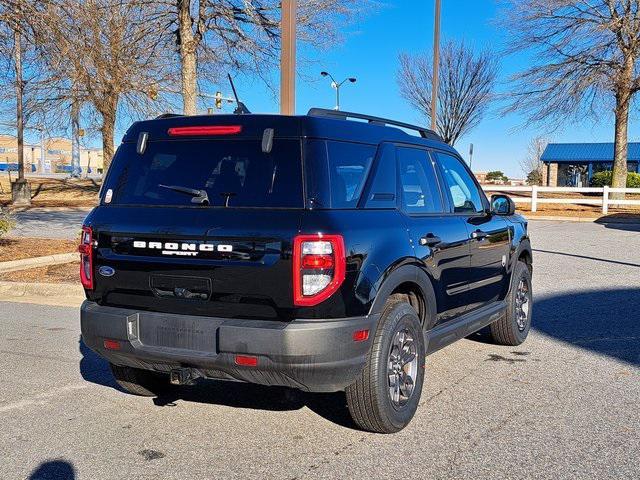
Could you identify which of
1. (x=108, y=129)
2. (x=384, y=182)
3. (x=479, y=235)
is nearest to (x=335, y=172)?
(x=384, y=182)

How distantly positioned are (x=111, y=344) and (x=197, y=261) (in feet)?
2.70

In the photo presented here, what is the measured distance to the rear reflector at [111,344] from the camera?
161 inches

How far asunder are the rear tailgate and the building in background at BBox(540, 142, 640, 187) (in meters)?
48.4

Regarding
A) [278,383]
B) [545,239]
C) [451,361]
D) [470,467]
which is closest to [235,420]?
[278,383]

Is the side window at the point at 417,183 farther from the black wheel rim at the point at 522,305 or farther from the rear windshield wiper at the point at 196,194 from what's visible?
the black wheel rim at the point at 522,305

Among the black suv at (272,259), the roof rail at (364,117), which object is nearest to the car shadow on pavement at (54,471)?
the black suv at (272,259)

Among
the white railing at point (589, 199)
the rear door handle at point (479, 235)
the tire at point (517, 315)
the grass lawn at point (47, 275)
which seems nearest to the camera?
the rear door handle at point (479, 235)

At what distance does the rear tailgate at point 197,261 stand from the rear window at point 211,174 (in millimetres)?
122

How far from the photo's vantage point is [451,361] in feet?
19.6

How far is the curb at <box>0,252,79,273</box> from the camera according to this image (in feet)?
35.4

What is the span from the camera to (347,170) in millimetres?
4160

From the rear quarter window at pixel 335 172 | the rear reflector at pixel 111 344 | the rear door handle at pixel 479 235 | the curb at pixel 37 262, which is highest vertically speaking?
the rear quarter window at pixel 335 172

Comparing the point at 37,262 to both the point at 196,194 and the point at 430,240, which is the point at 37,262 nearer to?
the point at 196,194

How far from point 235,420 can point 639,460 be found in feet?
8.23
